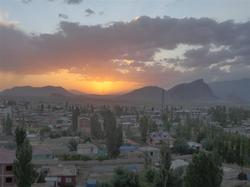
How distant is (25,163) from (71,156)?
14.3 metres

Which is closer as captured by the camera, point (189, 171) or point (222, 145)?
point (189, 171)

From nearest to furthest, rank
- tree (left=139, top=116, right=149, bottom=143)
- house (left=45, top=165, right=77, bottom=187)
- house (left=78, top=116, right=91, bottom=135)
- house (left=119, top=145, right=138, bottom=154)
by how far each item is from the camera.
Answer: house (left=45, top=165, right=77, bottom=187), house (left=119, top=145, right=138, bottom=154), tree (left=139, top=116, right=149, bottom=143), house (left=78, top=116, right=91, bottom=135)

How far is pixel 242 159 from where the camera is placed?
107ft

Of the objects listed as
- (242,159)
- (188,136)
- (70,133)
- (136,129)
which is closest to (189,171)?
(242,159)

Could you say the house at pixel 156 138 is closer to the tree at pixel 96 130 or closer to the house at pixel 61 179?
the tree at pixel 96 130

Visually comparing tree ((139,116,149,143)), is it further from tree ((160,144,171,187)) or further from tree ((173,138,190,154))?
tree ((160,144,171,187))

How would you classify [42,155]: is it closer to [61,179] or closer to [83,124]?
[61,179]

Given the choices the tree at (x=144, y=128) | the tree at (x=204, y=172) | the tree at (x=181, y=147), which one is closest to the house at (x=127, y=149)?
the tree at (x=181, y=147)

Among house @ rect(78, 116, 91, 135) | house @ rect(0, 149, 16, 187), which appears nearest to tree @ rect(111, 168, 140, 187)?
house @ rect(0, 149, 16, 187)

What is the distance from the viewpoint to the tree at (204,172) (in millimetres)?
17016

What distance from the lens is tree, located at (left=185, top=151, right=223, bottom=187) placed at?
17016 mm

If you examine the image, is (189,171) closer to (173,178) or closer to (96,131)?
(173,178)

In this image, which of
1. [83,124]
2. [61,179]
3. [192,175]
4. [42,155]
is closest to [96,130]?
[83,124]

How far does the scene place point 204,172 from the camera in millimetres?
17031
